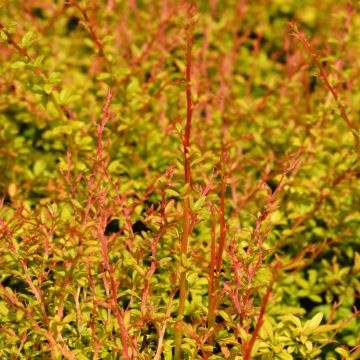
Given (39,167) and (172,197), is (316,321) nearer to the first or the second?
(172,197)

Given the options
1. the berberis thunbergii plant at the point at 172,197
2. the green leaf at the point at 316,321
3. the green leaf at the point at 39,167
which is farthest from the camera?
the green leaf at the point at 39,167

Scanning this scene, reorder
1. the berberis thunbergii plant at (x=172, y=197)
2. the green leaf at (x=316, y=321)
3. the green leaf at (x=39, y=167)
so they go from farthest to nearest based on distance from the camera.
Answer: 1. the green leaf at (x=39, y=167)
2. the green leaf at (x=316, y=321)
3. the berberis thunbergii plant at (x=172, y=197)

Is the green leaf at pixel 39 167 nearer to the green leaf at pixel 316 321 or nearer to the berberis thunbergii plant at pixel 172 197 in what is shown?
the berberis thunbergii plant at pixel 172 197

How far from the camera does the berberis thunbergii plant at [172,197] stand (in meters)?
1.82

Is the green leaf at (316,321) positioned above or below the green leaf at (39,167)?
above

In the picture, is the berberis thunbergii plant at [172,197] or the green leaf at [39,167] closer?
the berberis thunbergii plant at [172,197]

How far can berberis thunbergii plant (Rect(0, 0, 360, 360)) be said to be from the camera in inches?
71.7

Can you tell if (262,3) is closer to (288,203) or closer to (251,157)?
(251,157)

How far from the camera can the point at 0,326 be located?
1948 millimetres

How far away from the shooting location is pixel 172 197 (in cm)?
277

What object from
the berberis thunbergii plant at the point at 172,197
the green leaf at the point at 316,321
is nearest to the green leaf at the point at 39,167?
the berberis thunbergii plant at the point at 172,197

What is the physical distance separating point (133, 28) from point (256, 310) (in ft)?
7.86

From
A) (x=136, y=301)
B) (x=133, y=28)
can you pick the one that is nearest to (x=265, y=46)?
(x=133, y=28)

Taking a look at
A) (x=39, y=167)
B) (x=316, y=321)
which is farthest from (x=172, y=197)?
(x=316, y=321)
